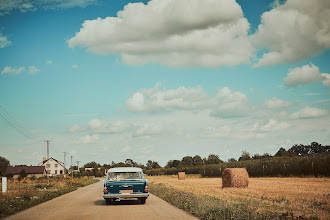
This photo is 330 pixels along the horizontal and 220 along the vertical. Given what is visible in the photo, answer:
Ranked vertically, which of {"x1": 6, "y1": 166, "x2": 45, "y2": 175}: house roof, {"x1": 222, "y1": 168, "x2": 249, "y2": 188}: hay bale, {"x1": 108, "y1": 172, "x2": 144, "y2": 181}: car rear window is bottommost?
{"x1": 222, "y1": 168, "x2": 249, "y2": 188}: hay bale

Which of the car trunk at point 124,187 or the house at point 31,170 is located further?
the house at point 31,170

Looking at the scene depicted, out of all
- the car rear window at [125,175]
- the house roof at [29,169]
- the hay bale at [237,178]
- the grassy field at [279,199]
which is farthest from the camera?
the house roof at [29,169]

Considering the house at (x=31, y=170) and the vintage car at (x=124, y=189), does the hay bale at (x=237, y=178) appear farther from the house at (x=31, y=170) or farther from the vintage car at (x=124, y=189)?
the house at (x=31, y=170)

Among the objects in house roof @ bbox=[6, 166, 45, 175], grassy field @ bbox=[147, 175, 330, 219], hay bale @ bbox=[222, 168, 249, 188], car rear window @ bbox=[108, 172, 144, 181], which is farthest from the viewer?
house roof @ bbox=[6, 166, 45, 175]

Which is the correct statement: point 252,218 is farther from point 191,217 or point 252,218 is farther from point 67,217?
point 67,217

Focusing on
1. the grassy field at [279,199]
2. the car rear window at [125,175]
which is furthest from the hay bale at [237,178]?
the car rear window at [125,175]

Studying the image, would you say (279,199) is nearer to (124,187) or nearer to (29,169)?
(124,187)

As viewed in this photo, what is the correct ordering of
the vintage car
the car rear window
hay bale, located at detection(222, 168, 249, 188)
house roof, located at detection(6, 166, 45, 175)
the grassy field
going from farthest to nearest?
house roof, located at detection(6, 166, 45, 175) < hay bale, located at detection(222, 168, 249, 188) < the car rear window < the vintage car < the grassy field

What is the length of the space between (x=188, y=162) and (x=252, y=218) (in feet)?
507

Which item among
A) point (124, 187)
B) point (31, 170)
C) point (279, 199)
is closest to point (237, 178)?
point (279, 199)

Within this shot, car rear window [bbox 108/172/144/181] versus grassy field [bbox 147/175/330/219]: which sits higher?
car rear window [bbox 108/172/144/181]

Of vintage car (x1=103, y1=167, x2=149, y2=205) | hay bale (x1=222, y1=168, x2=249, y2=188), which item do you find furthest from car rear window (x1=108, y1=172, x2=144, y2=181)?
hay bale (x1=222, y1=168, x2=249, y2=188)

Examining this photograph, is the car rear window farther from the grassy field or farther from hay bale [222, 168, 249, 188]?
hay bale [222, 168, 249, 188]

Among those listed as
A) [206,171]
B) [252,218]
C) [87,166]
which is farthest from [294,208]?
[87,166]
